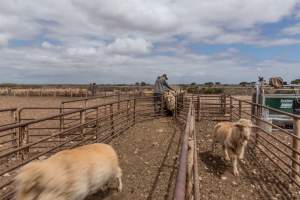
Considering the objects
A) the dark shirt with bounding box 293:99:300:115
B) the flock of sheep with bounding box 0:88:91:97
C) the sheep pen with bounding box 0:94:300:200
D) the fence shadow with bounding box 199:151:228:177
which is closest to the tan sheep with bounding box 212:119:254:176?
the fence shadow with bounding box 199:151:228:177

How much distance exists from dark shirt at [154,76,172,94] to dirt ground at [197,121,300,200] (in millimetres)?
9066

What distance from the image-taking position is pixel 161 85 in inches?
767

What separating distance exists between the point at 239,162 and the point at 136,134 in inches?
180

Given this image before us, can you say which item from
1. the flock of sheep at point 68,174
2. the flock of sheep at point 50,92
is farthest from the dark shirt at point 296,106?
the flock of sheep at point 50,92

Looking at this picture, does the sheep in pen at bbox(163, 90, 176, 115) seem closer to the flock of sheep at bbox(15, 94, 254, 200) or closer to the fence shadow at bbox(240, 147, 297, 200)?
the fence shadow at bbox(240, 147, 297, 200)

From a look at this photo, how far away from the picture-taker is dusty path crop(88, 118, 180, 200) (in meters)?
6.63

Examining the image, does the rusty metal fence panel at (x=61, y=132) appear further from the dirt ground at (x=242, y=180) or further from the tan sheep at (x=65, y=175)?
the dirt ground at (x=242, y=180)

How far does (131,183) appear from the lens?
727 cm

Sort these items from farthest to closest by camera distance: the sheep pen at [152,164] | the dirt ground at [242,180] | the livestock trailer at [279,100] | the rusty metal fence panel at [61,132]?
the livestock trailer at [279,100]
the dirt ground at [242,180]
the sheep pen at [152,164]
the rusty metal fence panel at [61,132]

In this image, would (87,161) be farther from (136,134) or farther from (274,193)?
(136,134)

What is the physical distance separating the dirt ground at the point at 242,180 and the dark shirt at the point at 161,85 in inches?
357

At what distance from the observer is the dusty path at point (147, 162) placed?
261 inches

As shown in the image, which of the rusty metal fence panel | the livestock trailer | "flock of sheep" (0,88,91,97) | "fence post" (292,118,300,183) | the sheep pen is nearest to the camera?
the rusty metal fence panel

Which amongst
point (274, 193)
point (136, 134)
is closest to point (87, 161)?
point (274, 193)
